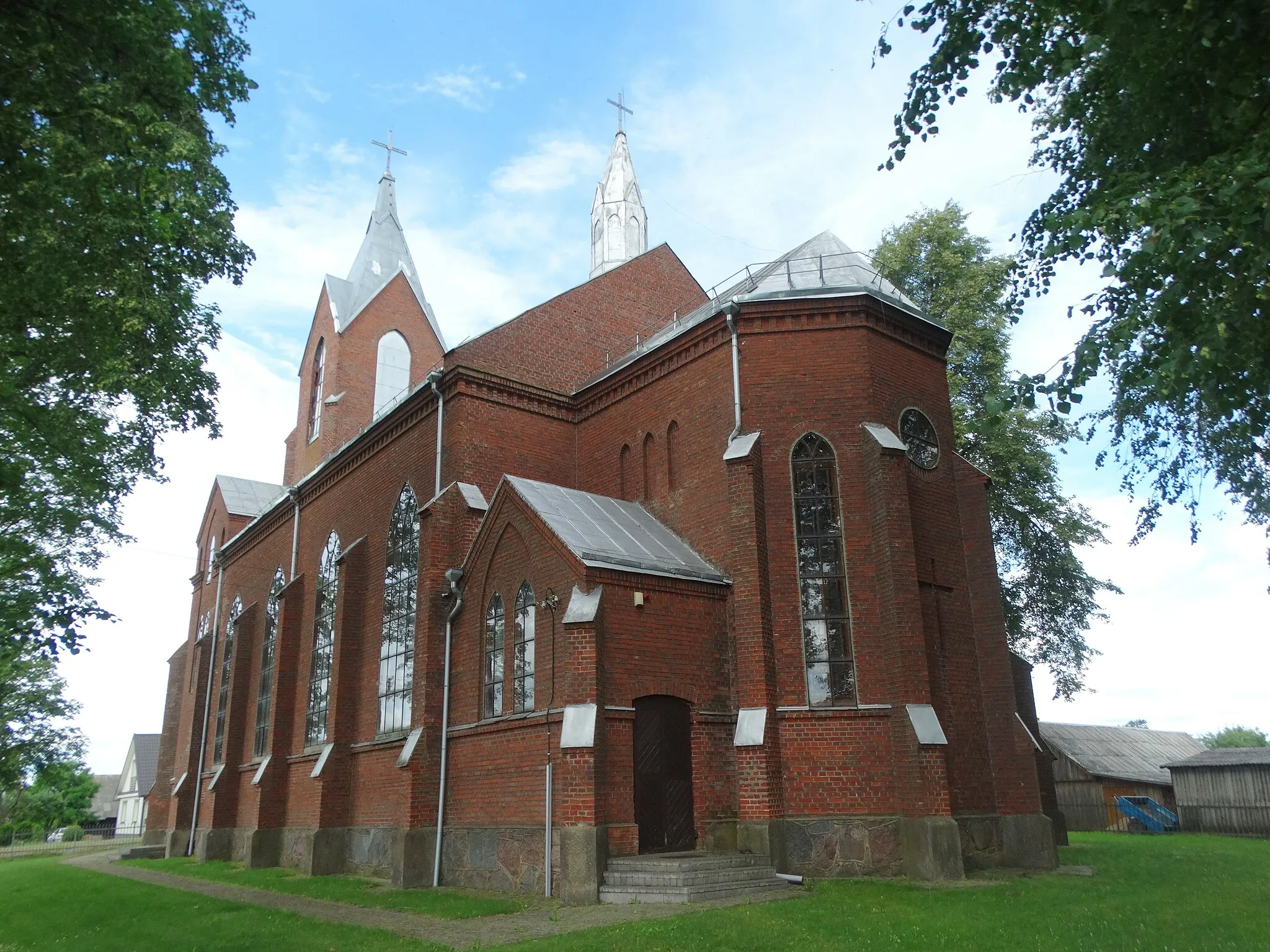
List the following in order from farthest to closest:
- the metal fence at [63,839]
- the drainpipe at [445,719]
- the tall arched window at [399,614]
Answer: the metal fence at [63,839]
the tall arched window at [399,614]
the drainpipe at [445,719]

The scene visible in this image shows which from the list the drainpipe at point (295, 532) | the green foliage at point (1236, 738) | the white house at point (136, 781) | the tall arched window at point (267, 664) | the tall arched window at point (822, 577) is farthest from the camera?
the green foliage at point (1236, 738)

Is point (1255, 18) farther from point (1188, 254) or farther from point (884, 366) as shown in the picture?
point (884, 366)

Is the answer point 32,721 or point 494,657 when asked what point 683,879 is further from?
point 32,721

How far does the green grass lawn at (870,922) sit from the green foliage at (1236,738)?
8647 cm

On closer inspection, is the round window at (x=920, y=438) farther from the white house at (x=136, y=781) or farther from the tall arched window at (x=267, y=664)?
the white house at (x=136, y=781)

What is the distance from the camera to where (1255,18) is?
6.89 meters

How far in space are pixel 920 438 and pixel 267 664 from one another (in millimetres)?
18227

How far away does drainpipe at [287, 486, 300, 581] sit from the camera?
24.9 m

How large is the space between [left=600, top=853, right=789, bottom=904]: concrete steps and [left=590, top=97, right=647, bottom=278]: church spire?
66.0 ft

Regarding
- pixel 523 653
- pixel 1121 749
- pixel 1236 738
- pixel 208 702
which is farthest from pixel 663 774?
pixel 1236 738

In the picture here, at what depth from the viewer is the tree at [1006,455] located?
23.5 metres

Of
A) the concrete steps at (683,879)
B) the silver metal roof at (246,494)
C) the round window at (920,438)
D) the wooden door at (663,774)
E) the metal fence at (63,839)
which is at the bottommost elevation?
the metal fence at (63,839)

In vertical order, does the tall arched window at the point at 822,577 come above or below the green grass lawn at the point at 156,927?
above

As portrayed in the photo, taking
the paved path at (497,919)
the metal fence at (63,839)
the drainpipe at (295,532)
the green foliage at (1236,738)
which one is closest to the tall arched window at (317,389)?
the drainpipe at (295,532)
